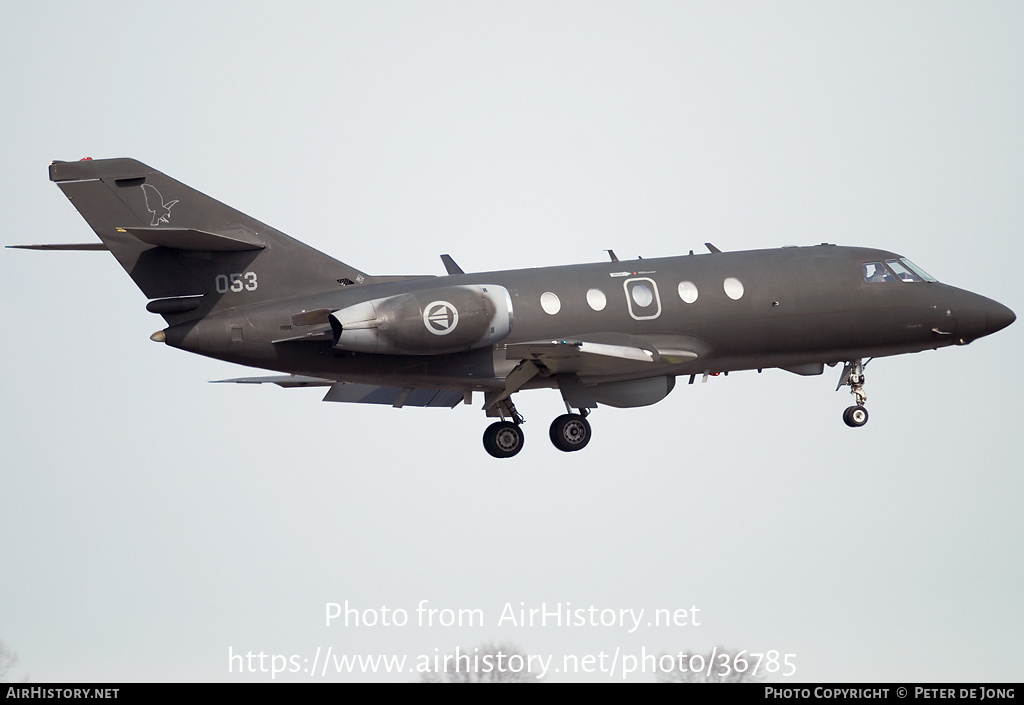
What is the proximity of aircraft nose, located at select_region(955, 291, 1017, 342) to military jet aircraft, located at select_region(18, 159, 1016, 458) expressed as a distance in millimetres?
61

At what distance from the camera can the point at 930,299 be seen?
33562mm

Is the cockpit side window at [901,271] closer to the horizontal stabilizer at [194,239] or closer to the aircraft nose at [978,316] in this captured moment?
the aircraft nose at [978,316]

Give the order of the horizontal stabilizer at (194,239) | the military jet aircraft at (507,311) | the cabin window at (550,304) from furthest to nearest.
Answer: the cabin window at (550,304), the military jet aircraft at (507,311), the horizontal stabilizer at (194,239)

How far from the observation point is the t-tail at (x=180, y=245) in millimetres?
30047

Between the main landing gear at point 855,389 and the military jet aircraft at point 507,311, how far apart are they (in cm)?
8

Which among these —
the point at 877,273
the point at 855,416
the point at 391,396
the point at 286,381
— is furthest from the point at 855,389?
the point at 286,381

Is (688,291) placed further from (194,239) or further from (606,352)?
(194,239)

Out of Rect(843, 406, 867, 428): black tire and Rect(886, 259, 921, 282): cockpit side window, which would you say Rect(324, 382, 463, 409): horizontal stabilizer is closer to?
Rect(843, 406, 867, 428): black tire

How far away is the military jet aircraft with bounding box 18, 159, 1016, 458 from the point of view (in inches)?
1180

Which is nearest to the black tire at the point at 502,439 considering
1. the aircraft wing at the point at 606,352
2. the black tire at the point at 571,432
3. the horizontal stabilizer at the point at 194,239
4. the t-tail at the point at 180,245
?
the black tire at the point at 571,432

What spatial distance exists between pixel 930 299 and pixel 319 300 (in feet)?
42.4

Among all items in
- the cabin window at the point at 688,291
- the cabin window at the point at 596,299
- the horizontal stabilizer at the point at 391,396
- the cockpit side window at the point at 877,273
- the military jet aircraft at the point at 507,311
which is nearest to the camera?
the military jet aircraft at the point at 507,311
